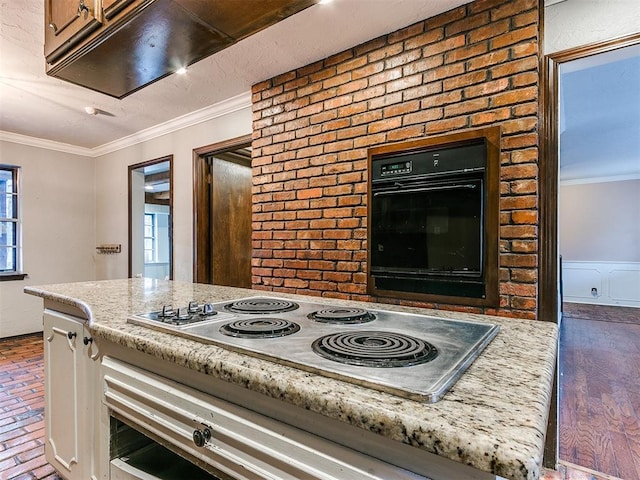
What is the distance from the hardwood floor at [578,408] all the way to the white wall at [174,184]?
1401 mm

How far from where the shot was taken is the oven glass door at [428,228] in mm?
1900

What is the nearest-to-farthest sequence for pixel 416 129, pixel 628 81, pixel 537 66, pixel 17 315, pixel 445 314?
pixel 445 314
pixel 537 66
pixel 416 129
pixel 628 81
pixel 17 315

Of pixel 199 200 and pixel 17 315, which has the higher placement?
pixel 199 200

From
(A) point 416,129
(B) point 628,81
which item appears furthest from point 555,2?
(B) point 628,81

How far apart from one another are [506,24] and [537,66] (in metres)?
0.28

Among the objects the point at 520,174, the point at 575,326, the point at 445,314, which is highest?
the point at 520,174

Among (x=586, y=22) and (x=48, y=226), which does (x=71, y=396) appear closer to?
(x=586, y=22)

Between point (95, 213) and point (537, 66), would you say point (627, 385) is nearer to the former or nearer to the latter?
point (537, 66)

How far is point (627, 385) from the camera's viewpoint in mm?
2963

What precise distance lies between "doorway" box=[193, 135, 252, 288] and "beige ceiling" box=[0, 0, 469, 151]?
18.1 inches

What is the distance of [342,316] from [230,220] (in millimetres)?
2873

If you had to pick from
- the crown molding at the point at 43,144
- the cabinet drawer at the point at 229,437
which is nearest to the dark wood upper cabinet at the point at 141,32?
the cabinet drawer at the point at 229,437

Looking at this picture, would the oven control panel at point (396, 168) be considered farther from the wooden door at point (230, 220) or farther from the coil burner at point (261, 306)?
the wooden door at point (230, 220)

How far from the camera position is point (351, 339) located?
86cm
